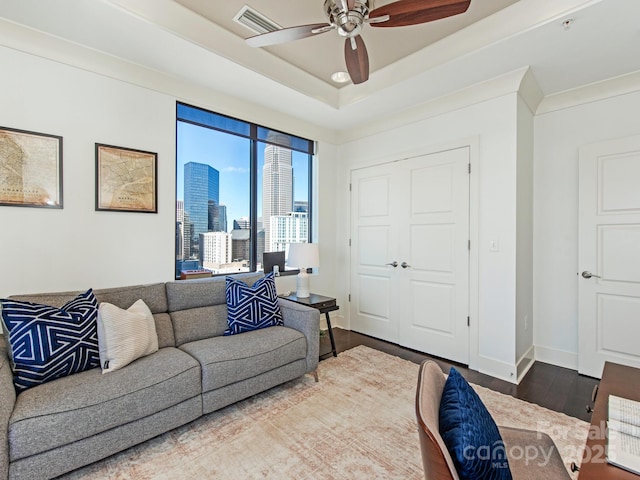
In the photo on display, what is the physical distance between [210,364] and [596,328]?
3322mm

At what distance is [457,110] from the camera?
122 inches

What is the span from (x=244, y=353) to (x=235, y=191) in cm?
190

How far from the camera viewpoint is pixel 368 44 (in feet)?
8.50

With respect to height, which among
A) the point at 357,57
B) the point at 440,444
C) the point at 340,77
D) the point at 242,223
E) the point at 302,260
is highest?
the point at 340,77

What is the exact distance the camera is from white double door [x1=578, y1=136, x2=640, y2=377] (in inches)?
104

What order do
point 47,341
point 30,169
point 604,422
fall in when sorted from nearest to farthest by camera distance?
point 604,422, point 47,341, point 30,169

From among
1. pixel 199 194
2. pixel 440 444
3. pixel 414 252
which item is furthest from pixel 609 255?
pixel 199 194

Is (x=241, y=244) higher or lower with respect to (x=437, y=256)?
higher

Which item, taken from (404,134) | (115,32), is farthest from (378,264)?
(115,32)

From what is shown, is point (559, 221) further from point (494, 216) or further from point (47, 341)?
point (47, 341)

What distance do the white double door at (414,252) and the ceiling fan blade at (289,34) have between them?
6.28ft

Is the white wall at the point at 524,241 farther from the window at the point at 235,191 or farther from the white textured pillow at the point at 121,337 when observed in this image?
the white textured pillow at the point at 121,337

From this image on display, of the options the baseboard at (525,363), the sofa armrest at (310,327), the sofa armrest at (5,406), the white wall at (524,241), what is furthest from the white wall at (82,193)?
the baseboard at (525,363)

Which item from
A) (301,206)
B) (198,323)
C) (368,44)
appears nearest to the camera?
(198,323)
